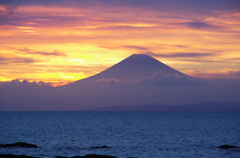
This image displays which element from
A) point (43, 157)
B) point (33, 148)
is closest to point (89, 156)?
point (43, 157)

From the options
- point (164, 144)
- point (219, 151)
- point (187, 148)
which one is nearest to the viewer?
point (219, 151)

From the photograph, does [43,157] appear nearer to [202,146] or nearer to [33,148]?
[33,148]

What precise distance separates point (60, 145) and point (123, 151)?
11.4 meters

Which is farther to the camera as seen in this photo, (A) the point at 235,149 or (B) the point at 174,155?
(A) the point at 235,149

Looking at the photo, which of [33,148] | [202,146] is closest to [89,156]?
[33,148]

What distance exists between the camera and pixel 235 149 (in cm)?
5159

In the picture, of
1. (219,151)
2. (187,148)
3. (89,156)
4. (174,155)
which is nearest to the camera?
(89,156)

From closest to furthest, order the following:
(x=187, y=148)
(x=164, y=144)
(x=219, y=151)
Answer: (x=219, y=151)
(x=187, y=148)
(x=164, y=144)

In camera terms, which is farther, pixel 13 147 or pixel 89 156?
pixel 13 147

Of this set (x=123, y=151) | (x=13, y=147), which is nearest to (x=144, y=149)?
(x=123, y=151)

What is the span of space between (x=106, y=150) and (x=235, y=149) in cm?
1878

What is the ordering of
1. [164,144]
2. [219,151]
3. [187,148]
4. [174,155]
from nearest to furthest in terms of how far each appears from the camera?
[174,155] < [219,151] < [187,148] < [164,144]

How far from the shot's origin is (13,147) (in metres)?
50.2

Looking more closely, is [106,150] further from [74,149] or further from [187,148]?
[187,148]
